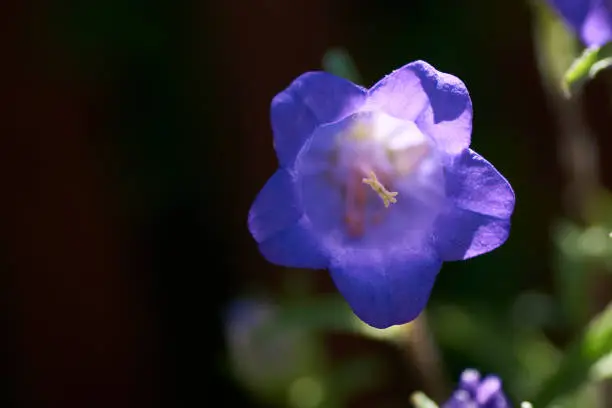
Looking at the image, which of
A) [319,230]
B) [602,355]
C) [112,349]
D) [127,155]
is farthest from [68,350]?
[602,355]

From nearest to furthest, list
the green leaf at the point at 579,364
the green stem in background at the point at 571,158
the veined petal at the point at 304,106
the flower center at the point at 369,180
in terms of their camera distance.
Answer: the veined petal at the point at 304,106, the green leaf at the point at 579,364, the flower center at the point at 369,180, the green stem in background at the point at 571,158

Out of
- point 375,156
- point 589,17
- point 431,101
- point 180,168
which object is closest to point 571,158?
point 375,156

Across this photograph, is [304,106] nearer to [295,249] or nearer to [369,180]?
[295,249]

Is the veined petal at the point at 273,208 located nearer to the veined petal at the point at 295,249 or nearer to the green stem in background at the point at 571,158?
the veined petal at the point at 295,249

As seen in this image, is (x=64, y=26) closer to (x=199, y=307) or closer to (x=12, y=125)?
(x=12, y=125)

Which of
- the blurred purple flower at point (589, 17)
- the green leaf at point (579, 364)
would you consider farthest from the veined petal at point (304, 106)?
the green leaf at point (579, 364)

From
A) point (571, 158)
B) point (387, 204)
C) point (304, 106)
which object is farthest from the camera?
point (571, 158)

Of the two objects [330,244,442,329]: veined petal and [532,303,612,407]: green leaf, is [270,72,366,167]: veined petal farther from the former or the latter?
[532,303,612,407]: green leaf
